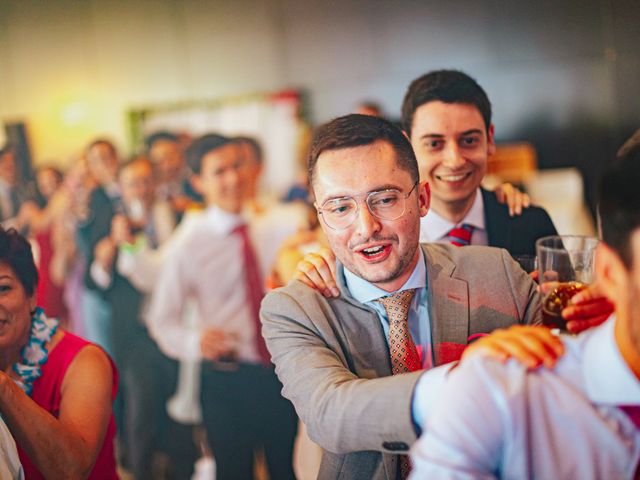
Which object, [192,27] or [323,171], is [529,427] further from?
[192,27]

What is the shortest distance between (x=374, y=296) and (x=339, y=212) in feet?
0.66

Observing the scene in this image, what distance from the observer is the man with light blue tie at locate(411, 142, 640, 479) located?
110 cm

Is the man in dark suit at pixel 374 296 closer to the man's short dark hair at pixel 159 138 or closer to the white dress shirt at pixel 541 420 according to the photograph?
the white dress shirt at pixel 541 420

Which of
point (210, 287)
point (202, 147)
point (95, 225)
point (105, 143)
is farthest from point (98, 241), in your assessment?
point (202, 147)

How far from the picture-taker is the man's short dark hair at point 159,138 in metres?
4.96

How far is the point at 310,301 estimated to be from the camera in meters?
1.53

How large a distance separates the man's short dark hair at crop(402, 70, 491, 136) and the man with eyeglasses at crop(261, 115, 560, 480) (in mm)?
342

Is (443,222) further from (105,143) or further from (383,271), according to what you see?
(105,143)

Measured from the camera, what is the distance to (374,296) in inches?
61.1

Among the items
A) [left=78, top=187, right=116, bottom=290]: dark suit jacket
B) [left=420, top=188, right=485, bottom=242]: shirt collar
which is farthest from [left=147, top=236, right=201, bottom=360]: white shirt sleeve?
[left=420, top=188, right=485, bottom=242]: shirt collar

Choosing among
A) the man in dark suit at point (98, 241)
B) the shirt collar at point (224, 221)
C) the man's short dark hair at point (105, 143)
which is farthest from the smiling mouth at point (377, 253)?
the man's short dark hair at point (105, 143)

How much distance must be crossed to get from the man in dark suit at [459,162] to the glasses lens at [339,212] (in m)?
0.44

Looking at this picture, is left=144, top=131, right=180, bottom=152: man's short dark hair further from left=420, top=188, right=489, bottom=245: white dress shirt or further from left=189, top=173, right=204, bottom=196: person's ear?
left=420, top=188, right=489, bottom=245: white dress shirt

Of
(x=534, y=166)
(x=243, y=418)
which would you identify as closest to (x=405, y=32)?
(x=534, y=166)
